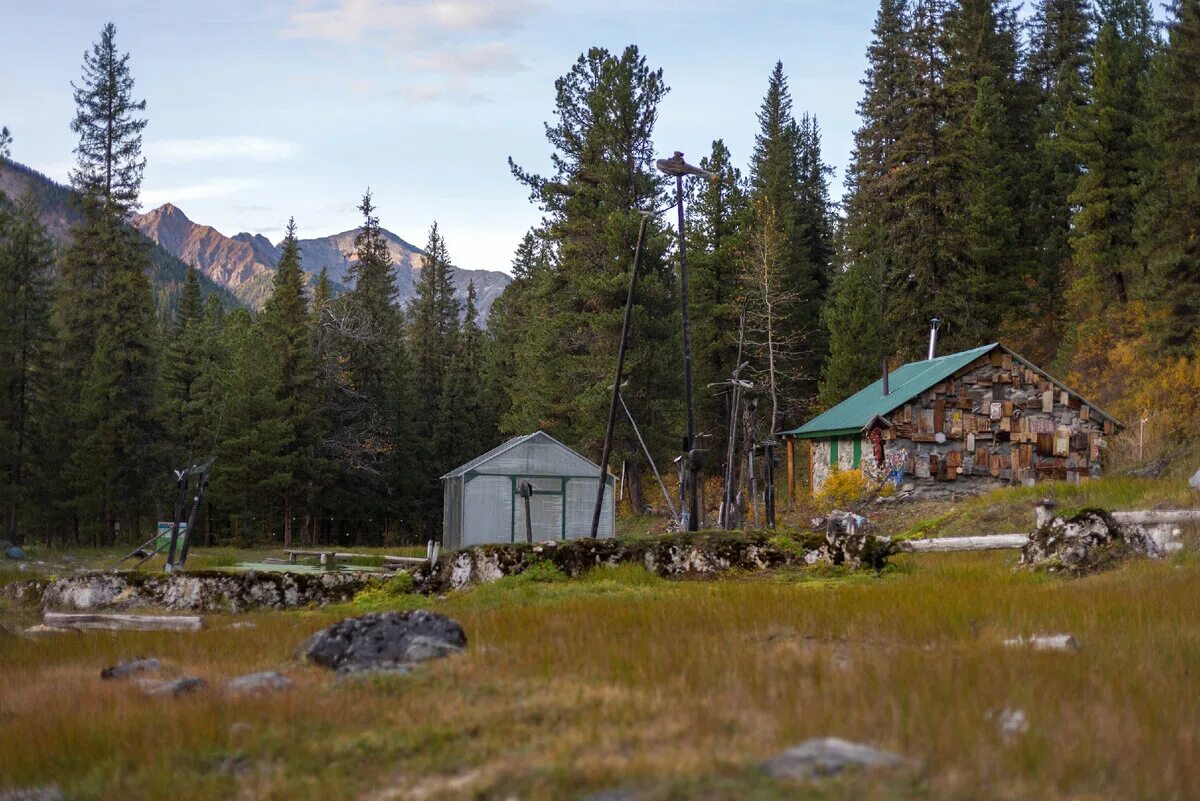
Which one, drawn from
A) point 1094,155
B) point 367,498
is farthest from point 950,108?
point 367,498

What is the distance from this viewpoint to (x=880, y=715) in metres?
5.50

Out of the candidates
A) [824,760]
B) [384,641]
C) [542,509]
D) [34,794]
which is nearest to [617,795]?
[824,760]

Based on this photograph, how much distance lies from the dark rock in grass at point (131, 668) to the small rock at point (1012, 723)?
6796 millimetres

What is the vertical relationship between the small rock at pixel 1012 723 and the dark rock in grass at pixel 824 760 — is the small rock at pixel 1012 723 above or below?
below

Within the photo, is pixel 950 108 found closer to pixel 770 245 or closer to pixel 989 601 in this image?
pixel 770 245

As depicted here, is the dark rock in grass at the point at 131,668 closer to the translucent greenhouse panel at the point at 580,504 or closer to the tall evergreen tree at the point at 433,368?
the translucent greenhouse panel at the point at 580,504

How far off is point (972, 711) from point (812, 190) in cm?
6664

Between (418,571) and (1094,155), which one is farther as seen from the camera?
(1094,155)

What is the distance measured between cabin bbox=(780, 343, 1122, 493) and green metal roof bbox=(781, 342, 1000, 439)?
0.36ft

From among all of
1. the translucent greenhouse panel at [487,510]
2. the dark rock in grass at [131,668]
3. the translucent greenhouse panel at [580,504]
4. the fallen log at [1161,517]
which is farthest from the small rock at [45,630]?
the translucent greenhouse panel at [580,504]

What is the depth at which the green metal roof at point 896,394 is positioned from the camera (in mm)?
34281

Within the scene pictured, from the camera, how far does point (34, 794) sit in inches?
217

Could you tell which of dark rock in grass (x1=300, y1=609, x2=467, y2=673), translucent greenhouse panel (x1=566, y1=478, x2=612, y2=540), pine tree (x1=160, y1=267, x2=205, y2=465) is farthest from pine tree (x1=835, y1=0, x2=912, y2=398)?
dark rock in grass (x1=300, y1=609, x2=467, y2=673)

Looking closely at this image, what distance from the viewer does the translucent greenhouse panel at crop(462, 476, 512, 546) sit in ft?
113
